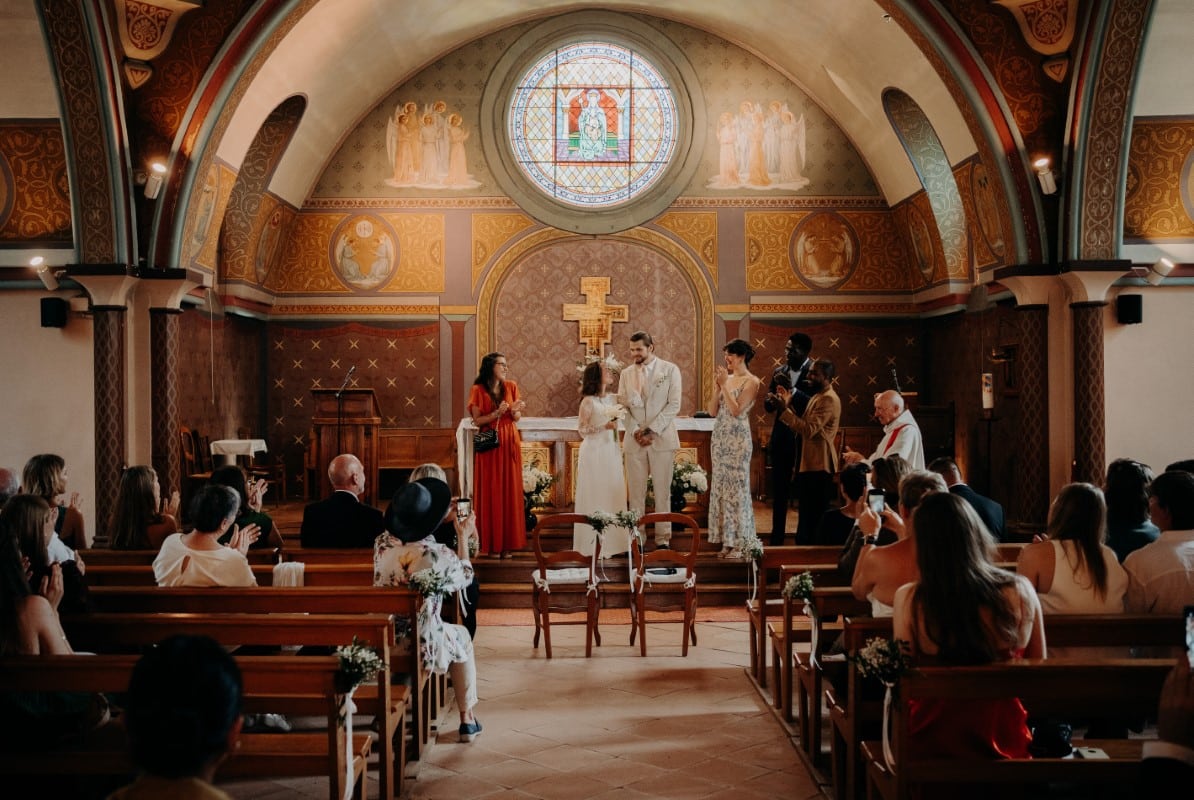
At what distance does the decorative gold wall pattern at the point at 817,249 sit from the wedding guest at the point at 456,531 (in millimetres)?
9275

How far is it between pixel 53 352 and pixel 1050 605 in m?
8.72

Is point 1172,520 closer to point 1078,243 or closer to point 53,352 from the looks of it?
point 1078,243

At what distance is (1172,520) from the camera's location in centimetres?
411

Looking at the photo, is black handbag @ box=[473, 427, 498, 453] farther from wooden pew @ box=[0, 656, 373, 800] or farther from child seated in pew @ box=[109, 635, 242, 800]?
child seated in pew @ box=[109, 635, 242, 800]

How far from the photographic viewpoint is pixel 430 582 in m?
4.40

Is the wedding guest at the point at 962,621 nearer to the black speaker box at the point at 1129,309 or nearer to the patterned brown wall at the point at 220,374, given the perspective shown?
the black speaker box at the point at 1129,309

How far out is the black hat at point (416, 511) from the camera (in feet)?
15.3

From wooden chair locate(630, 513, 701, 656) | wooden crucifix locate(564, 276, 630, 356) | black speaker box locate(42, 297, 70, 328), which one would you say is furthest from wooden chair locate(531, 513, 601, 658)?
wooden crucifix locate(564, 276, 630, 356)

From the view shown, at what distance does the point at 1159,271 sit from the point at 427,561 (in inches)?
298

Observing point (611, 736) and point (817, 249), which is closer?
point (611, 736)

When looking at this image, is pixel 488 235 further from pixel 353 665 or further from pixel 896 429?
pixel 353 665

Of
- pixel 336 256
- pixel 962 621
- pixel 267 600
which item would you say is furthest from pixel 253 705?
pixel 336 256

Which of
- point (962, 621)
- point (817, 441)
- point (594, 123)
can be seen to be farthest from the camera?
point (594, 123)

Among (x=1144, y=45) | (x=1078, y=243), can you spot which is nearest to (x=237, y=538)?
(x=1078, y=243)
